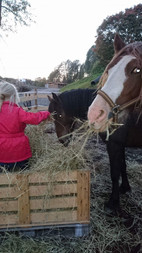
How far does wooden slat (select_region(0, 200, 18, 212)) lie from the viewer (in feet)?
6.19

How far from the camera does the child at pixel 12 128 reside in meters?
2.08

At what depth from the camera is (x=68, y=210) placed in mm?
1960

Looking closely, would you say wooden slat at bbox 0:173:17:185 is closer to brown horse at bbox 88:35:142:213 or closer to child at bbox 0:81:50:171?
child at bbox 0:81:50:171

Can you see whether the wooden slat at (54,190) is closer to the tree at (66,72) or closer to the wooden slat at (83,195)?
the wooden slat at (83,195)

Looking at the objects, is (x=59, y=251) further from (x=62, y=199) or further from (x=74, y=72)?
(x=74, y=72)

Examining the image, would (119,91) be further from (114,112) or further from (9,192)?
(9,192)

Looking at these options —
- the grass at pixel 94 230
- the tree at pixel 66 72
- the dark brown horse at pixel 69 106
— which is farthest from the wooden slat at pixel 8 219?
the tree at pixel 66 72

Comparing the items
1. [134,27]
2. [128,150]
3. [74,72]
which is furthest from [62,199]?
[74,72]

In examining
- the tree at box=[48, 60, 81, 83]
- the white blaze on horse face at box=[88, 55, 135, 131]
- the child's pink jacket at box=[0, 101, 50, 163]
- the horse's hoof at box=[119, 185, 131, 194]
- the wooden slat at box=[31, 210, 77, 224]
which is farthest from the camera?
the tree at box=[48, 60, 81, 83]

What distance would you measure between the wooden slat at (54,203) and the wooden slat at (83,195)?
0.06 metres

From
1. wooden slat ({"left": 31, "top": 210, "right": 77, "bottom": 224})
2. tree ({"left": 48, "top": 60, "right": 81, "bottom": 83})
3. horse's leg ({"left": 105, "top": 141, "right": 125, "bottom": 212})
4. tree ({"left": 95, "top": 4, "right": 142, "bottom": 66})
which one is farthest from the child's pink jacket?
tree ({"left": 48, "top": 60, "right": 81, "bottom": 83})

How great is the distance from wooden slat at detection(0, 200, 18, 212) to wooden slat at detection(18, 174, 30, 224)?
0.16ft

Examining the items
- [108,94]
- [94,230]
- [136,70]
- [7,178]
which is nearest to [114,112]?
[108,94]

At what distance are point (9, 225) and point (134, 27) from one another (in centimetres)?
1240
